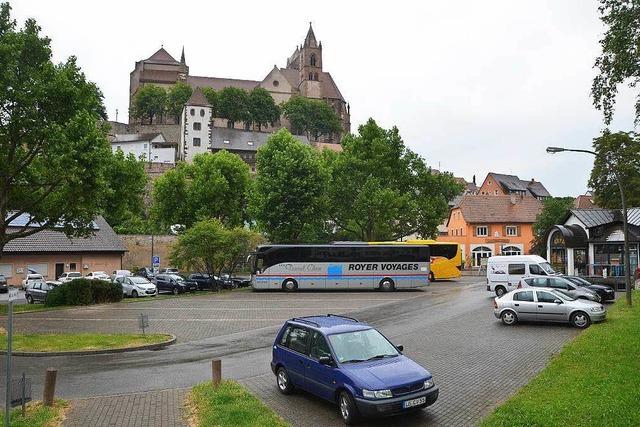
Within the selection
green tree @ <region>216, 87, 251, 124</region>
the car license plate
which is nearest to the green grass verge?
the car license plate

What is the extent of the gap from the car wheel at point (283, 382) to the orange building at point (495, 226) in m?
59.9

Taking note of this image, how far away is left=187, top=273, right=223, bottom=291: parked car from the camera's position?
4212 cm

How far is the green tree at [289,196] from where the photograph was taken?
153 feet

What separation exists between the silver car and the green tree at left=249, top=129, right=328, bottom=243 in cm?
2651

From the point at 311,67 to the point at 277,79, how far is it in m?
9.62

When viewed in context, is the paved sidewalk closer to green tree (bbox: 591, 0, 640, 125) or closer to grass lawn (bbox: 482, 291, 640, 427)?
grass lawn (bbox: 482, 291, 640, 427)

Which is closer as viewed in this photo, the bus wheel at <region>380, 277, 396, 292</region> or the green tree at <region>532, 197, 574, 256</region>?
the bus wheel at <region>380, 277, 396, 292</region>

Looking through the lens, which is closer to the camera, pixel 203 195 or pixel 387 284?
pixel 387 284

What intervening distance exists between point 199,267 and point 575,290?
86.9 feet

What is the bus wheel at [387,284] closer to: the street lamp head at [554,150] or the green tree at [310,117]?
the street lamp head at [554,150]

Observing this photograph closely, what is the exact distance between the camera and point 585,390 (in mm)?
10727

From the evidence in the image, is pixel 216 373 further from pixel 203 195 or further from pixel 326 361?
pixel 203 195

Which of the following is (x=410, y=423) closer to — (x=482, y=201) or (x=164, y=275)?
(x=164, y=275)

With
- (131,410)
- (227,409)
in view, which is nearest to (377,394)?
(227,409)
